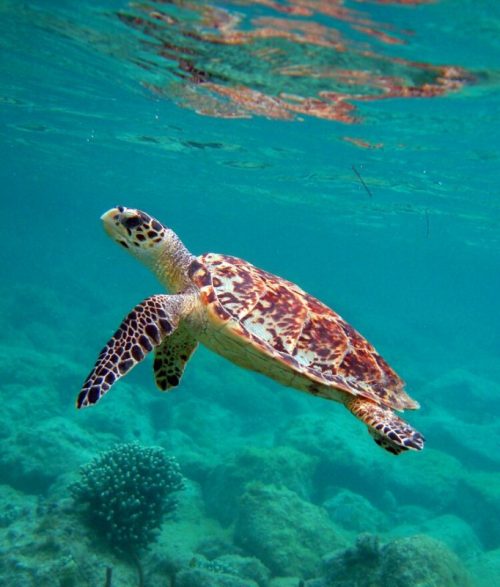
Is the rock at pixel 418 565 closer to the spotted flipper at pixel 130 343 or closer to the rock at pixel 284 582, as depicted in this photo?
the rock at pixel 284 582

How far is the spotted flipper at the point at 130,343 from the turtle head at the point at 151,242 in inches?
30.4

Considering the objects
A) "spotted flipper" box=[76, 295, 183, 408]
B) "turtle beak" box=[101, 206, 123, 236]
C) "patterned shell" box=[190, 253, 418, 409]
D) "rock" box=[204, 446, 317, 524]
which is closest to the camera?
"spotted flipper" box=[76, 295, 183, 408]

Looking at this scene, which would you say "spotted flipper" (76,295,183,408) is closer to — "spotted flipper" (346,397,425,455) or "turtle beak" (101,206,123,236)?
"turtle beak" (101,206,123,236)

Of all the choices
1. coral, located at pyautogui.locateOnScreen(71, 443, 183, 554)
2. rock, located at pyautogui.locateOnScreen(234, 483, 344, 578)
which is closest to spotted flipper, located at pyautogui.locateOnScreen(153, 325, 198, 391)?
coral, located at pyautogui.locateOnScreen(71, 443, 183, 554)

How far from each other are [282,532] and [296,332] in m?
5.75

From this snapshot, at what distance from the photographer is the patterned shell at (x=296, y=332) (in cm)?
455

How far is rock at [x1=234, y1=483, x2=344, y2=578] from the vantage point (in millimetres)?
8508

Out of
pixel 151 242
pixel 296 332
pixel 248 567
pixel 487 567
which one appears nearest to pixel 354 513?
pixel 487 567

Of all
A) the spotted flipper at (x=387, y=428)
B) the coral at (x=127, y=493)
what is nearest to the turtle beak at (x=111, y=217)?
the spotted flipper at (x=387, y=428)

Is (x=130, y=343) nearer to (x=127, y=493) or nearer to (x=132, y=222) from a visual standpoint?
(x=132, y=222)

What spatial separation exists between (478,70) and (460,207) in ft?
56.4

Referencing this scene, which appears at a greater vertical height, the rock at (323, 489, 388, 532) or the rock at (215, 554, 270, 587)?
the rock at (215, 554, 270, 587)

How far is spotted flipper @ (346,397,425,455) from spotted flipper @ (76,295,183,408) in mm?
1956

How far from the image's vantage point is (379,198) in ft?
91.7
